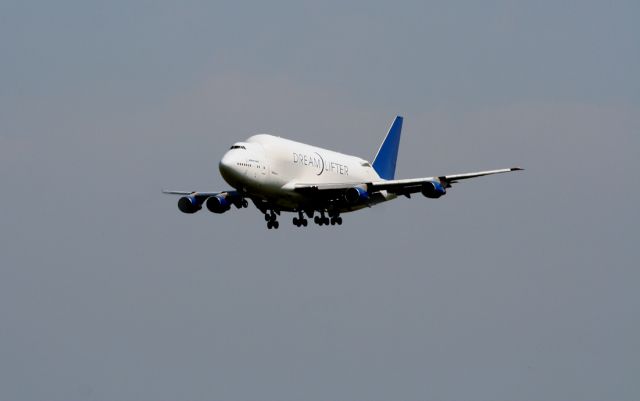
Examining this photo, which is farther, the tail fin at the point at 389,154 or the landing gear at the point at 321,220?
the tail fin at the point at 389,154

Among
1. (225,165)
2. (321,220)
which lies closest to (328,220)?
(321,220)

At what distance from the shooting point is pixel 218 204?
94.3 meters

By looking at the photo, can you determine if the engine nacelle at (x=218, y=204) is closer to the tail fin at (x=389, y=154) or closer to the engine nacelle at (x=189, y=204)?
the engine nacelle at (x=189, y=204)

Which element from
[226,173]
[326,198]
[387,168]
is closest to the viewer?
[226,173]

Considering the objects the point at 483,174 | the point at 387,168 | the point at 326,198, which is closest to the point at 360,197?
the point at 326,198

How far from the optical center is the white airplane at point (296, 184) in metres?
88.1

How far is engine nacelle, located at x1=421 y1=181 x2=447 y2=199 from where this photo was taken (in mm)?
89812

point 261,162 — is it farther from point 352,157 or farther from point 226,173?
point 352,157

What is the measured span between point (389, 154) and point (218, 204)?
21.8m

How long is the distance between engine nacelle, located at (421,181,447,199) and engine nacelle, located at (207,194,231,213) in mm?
14616

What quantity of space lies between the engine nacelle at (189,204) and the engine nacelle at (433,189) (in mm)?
17653

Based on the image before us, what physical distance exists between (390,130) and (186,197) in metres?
23.6

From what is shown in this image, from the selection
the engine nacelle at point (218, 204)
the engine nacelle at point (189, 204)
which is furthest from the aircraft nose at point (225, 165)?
the engine nacelle at point (189, 204)

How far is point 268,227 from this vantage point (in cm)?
9331
